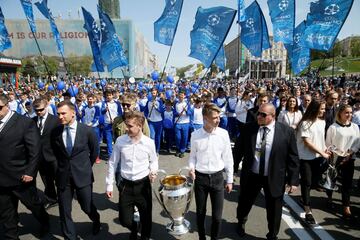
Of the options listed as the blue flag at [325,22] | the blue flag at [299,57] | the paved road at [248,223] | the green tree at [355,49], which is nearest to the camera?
the paved road at [248,223]

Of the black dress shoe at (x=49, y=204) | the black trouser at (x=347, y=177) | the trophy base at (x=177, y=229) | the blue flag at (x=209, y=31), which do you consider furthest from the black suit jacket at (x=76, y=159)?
the black trouser at (x=347, y=177)

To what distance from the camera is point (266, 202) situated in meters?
3.93

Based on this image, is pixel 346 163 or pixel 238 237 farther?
pixel 346 163

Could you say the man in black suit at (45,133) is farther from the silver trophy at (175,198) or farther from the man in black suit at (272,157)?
the man in black suit at (272,157)

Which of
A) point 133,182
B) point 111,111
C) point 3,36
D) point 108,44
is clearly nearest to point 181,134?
point 111,111

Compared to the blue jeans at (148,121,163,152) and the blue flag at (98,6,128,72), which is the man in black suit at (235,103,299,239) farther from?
the blue flag at (98,6,128,72)

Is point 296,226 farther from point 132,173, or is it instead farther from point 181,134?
point 181,134

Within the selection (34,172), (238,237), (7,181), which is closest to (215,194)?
(238,237)

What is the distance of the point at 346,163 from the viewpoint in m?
4.66

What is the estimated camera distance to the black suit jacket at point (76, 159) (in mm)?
3814

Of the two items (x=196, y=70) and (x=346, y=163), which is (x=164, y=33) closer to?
(x=346, y=163)

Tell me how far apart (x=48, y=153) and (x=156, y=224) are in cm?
213

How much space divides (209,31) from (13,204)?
5.16 meters

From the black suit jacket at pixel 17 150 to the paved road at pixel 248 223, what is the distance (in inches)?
44.5
